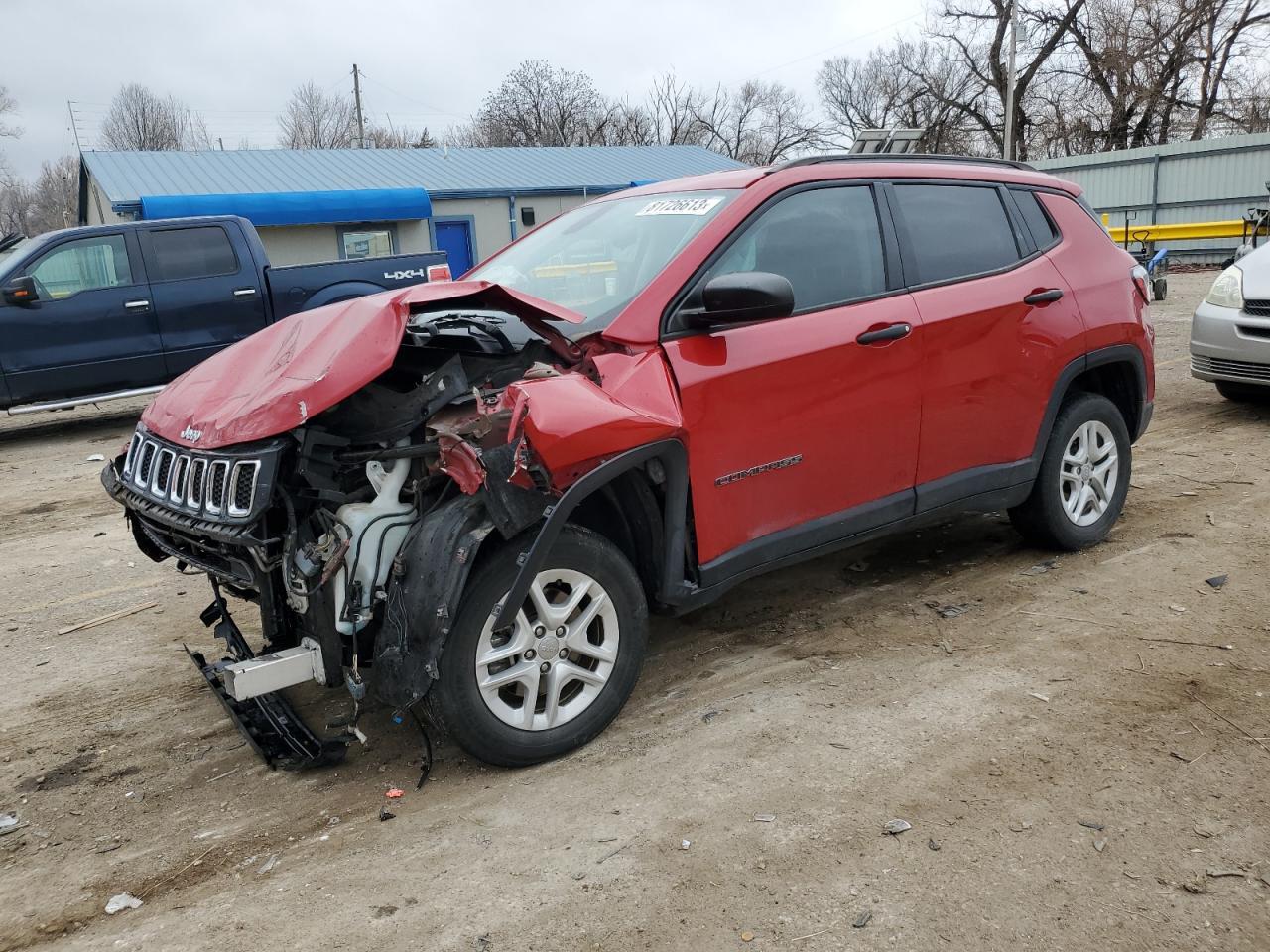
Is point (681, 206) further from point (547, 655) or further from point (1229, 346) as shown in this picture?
point (1229, 346)

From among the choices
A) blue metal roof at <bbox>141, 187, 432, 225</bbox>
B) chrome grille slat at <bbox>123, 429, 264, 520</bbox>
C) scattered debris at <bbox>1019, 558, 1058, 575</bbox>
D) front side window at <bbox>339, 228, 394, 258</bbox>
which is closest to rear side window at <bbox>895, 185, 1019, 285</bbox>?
scattered debris at <bbox>1019, 558, 1058, 575</bbox>

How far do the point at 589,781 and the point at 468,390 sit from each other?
1307 mm

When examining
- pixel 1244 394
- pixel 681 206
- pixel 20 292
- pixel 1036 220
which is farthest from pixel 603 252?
pixel 20 292

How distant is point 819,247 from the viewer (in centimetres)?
397

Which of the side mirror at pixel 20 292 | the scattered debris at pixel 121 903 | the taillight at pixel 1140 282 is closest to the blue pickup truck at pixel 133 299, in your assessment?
the side mirror at pixel 20 292

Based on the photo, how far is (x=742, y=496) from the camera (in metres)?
3.62

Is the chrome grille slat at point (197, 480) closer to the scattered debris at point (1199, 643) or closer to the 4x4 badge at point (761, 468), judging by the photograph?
the 4x4 badge at point (761, 468)

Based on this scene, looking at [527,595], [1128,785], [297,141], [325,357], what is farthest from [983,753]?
[297,141]

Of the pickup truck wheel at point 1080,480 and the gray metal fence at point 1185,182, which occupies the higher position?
the gray metal fence at point 1185,182

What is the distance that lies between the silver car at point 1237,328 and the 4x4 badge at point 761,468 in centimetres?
561

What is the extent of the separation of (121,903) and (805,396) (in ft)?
8.82

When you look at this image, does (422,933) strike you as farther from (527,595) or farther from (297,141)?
(297,141)

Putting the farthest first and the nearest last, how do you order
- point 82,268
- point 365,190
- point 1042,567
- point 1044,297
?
1. point 365,190
2. point 82,268
3. point 1042,567
4. point 1044,297

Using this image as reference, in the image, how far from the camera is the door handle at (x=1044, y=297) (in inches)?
177
